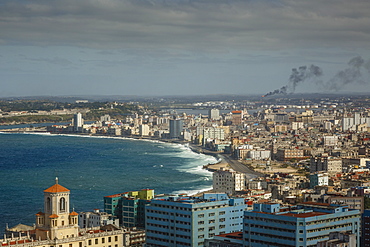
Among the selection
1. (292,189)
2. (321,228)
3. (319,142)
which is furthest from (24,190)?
(319,142)

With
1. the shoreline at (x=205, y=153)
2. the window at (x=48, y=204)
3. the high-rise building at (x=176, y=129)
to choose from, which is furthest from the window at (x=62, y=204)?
the high-rise building at (x=176, y=129)

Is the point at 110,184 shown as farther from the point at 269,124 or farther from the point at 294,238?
the point at 269,124

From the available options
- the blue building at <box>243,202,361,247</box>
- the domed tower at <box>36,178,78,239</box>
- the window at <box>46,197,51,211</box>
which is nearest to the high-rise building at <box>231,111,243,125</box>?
the blue building at <box>243,202,361,247</box>

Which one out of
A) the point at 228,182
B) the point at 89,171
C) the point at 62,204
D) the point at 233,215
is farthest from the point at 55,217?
the point at 89,171

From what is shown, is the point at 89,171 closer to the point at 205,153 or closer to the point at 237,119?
the point at 205,153

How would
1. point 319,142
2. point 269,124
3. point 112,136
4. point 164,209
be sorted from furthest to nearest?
point 269,124
point 112,136
point 319,142
point 164,209

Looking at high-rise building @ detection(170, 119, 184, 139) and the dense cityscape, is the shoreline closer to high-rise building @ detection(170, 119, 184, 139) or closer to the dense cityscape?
the dense cityscape

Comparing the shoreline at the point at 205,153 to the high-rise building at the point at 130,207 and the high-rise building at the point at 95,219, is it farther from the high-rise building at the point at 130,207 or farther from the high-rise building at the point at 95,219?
the high-rise building at the point at 95,219
